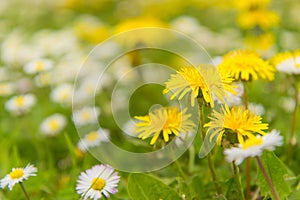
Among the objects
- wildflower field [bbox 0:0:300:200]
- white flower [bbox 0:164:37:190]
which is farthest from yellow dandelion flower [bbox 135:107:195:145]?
white flower [bbox 0:164:37:190]

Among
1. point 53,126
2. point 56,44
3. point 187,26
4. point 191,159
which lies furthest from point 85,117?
point 187,26

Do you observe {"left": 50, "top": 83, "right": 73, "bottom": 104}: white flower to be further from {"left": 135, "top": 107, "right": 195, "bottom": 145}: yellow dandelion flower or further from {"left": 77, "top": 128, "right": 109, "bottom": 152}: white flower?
{"left": 135, "top": 107, "right": 195, "bottom": 145}: yellow dandelion flower

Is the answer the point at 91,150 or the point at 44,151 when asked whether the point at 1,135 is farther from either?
the point at 91,150

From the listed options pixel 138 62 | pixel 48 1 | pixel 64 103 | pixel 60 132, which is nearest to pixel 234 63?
pixel 60 132

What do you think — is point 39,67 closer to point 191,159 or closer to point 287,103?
point 191,159

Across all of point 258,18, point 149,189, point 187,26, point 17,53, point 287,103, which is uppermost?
point 187,26

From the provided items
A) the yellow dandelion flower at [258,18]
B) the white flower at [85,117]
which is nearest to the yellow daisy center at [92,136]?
the white flower at [85,117]
